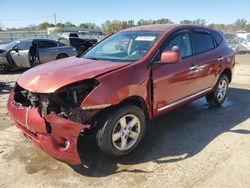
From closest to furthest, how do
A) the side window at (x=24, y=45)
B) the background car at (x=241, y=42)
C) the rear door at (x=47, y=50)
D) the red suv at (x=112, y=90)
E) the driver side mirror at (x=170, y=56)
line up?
the red suv at (x=112, y=90)
the driver side mirror at (x=170, y=56)
the side window at (x=24, y=45)
the rear door at (x=47, y=50)
the background car at (x=241, y=42)

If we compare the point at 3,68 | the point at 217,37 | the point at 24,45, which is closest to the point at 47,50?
the point at 24,45

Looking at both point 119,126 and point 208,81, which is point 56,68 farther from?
A: point 208,81

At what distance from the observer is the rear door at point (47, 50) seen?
12219mm

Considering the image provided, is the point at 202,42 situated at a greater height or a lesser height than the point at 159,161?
greater

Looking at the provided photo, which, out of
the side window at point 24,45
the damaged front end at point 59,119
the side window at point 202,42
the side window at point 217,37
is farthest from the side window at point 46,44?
the damaged front end at point 59,119

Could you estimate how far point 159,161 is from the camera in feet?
12.6

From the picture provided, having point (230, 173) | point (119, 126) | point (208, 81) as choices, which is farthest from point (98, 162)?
point (208, 81)

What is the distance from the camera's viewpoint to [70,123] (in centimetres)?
321

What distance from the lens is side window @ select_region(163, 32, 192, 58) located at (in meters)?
4.59

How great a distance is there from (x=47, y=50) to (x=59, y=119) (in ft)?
32.2

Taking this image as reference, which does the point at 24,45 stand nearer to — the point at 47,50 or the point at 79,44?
the point at 47,50

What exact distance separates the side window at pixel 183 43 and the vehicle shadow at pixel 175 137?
4.18 feet

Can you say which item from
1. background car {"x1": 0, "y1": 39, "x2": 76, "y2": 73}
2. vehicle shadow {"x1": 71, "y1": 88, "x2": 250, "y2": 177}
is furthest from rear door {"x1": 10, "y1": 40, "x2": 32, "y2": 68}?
vehicle shadow {"x1": 71, "y1": 88, "x2": 250, "y2": 177}

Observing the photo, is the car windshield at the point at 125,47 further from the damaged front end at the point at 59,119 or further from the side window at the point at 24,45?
the side window at the point at 24,45
